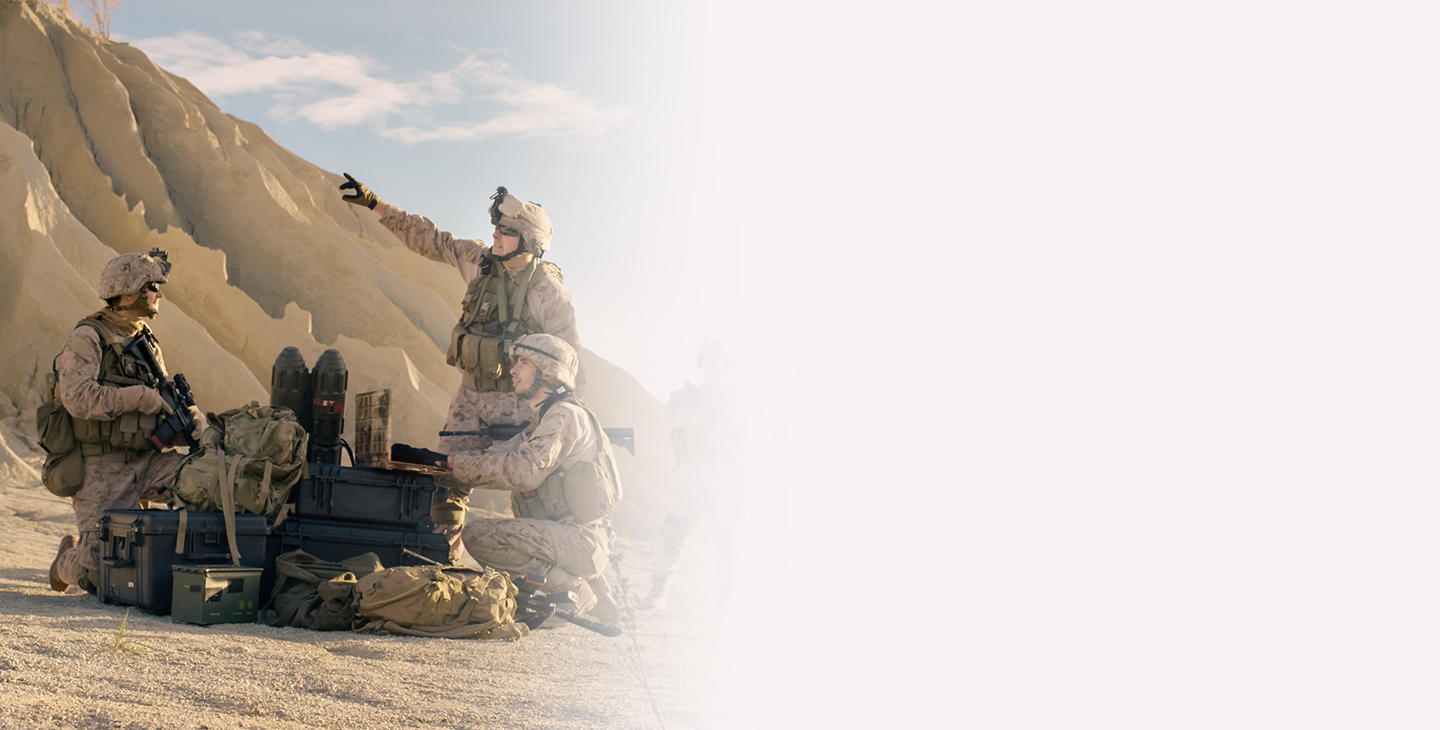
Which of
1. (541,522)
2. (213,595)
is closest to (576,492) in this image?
(541,522)

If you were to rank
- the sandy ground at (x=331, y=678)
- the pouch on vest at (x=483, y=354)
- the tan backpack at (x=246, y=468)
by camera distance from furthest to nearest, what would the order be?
the pouch on vest at (x=483, y=354), the tan backpack at (x=246, y=468), the sandy ground at (x=331, y=678)

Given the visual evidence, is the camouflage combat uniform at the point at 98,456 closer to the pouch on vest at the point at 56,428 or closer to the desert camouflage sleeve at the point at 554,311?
the pouch on vest at the point at 56,428

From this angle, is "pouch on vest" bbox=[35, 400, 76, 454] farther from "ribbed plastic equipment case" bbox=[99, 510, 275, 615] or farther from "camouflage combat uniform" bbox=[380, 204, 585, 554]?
"camouflage combat uniform" bbox=[380, 204, 585, 554]

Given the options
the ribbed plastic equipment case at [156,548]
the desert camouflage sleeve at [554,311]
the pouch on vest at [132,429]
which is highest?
the desert camouflage sleeve at [554,311]

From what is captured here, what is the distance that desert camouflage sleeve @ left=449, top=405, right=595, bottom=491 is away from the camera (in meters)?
4.98

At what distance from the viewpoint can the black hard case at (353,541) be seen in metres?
5.07

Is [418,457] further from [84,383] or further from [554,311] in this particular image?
[84,383]

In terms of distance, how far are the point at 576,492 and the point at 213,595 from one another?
1.71 meters

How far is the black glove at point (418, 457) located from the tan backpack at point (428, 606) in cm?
63

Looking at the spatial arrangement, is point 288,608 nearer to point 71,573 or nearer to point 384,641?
point 384,641

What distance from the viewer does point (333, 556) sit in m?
5.16

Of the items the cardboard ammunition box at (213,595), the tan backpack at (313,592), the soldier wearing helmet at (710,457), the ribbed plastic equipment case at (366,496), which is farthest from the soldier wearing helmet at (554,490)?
the soldier wearing helmet at (710,457)

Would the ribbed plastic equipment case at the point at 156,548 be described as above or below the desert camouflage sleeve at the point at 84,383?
below

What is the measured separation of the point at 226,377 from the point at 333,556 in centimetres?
815
